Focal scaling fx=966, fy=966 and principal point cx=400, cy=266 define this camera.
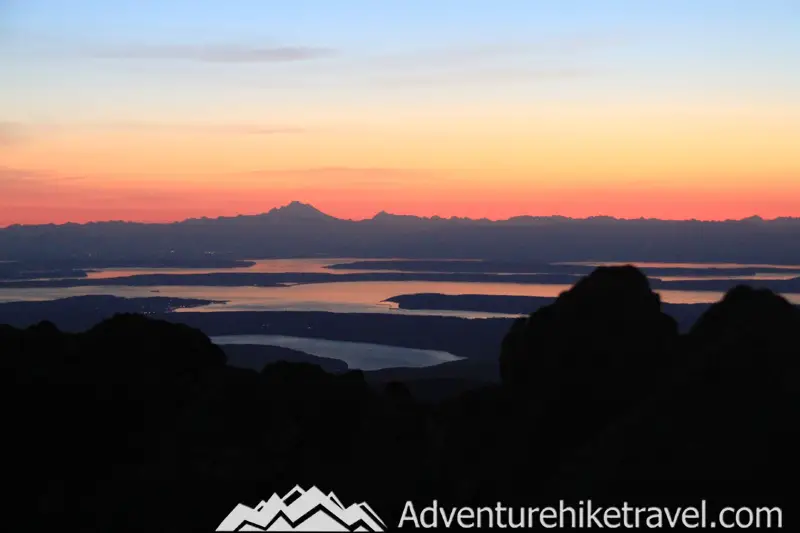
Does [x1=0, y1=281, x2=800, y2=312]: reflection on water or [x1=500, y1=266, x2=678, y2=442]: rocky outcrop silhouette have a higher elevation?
[x1=500, y1=266, x2=678, y2=442]: rocky outcrop silhouette

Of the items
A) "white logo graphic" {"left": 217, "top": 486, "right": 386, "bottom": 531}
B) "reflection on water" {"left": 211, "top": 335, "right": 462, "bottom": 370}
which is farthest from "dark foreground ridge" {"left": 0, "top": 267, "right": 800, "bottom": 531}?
"reflection on water" {"left": 211, "top": 335, "right": 462, "bottom": 370}

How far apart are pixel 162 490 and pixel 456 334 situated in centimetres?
9344

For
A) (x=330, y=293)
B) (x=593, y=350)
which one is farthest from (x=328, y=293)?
(x=593, y=350)

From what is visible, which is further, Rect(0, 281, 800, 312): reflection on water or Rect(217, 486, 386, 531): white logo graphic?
Rect(0, 281, 800, 312): reflection on water

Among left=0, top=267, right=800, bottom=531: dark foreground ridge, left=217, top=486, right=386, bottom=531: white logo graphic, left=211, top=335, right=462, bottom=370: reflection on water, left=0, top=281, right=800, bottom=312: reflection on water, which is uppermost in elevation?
left=0, top=267, right=800, bottom=531: dark foreground ridge

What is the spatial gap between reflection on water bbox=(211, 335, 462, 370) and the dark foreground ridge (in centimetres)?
6538

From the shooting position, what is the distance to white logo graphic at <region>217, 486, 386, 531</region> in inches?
501

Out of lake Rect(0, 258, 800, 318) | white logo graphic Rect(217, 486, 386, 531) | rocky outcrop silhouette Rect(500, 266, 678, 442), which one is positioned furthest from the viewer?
lake Rect(0, 258, 800, 318)

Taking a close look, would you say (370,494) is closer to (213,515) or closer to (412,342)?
(213,515)

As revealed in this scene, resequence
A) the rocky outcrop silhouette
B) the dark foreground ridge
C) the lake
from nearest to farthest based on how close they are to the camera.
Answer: the dark foreground ridge → the rocky outcrop silhouette → the lake

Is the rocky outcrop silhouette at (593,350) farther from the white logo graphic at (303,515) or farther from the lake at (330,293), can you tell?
the lake at (330,293)

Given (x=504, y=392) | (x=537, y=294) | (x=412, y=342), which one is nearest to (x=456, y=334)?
(x=412, y=342)

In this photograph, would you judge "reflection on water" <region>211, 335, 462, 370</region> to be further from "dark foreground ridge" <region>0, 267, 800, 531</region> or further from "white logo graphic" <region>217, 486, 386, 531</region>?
"white logo graphic" <region>217, 486, 386, 531</region>

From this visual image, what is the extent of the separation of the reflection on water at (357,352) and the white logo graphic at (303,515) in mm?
68846
